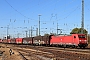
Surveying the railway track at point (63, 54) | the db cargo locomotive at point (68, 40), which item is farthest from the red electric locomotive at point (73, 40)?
the railway track at point (63, 54)

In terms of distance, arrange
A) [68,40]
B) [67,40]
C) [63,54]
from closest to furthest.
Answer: [63,54], [68,40], [67,40]

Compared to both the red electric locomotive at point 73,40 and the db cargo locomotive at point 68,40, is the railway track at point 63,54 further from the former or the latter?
the db cargo locomotive at point 68,40

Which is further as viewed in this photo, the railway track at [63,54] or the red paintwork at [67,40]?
the red paintwork at [67,40]

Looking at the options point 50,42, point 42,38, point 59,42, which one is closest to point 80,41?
point 59,42

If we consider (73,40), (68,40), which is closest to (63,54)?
(73,40)

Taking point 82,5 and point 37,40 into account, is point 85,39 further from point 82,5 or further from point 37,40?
point 37,40

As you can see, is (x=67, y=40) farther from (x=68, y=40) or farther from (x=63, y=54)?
(x=63, y=54)

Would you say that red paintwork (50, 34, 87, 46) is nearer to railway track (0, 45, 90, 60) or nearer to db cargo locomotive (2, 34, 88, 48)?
db cargo locomotive (2, 34, 88, 48)

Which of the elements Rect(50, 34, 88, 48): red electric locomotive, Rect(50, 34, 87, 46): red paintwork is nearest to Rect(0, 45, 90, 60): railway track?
Rect(50, 34, 88, 48): red electric locomotive

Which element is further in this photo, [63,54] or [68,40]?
[68,40]

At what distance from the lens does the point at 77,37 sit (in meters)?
52.3

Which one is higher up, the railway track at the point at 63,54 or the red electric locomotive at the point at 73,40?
the red electric locomotive at the point at 73,40

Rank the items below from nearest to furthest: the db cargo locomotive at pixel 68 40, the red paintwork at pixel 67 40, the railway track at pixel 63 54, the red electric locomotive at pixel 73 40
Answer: the railway track at pixel 63 54, the red electric locomotive at pixel 73 40, the db cargo locomotive at pixel 68 40, the red paintwork at pixel 67 40

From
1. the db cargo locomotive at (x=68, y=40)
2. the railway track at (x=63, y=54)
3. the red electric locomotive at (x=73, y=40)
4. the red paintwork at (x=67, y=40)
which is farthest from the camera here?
the red paintwork at (x=67, y=40)
